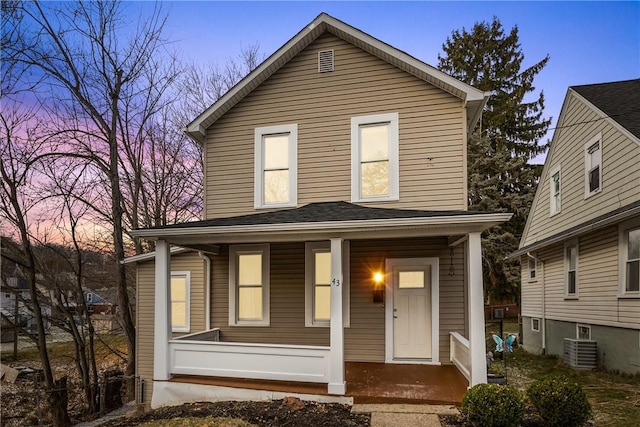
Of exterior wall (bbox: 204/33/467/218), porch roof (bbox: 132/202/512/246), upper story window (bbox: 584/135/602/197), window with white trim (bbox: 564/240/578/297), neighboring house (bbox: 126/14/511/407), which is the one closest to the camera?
porch roof (bbox: 132/202/512/246)

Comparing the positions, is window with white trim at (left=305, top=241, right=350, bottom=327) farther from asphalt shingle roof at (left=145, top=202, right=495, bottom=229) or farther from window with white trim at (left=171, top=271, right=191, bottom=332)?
window with white trim at (left=171, top=271, right=191, bottom=332)

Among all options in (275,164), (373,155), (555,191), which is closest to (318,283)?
(275,164)

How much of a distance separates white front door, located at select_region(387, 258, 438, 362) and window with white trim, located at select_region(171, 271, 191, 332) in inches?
181

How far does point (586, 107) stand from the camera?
10.8m

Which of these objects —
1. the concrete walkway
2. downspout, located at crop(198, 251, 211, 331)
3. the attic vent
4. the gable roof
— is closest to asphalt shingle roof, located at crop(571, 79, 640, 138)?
the gable roof

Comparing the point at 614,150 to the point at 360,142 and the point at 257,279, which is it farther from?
the point at 257,279

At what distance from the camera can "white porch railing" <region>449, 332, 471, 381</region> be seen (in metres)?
5.83

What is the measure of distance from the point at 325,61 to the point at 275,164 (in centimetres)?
231

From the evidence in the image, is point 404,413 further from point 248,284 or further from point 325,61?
point 325,61

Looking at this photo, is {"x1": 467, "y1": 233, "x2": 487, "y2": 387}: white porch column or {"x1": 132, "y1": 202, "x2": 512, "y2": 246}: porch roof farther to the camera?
{"x1": 132, "y1": 202, "x2": 512, "y2": 246}: porch roof

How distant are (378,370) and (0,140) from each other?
1006 centimetres

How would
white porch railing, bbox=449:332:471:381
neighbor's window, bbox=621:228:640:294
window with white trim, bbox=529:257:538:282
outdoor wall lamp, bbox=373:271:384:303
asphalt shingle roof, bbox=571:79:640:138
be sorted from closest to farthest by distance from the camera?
white porch railing, bbox=449:332:471:381, outdoor wall lamp, bbox=373:271:384:303, neighbor's window, bbox=621:228:640:294, asphalt shingle roof, bbox=571:79:640:138, window with white trim, bbox=529:257:538:282

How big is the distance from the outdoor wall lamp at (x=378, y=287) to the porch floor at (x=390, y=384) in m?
1.19

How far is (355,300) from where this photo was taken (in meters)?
7.59
